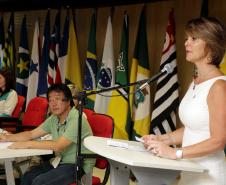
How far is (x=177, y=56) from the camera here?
4379 mm

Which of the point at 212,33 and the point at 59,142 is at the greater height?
the point at 212,33

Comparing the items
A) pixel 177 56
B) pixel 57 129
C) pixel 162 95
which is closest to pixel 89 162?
pixel 57 129

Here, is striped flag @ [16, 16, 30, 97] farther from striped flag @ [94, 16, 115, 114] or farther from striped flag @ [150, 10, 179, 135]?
striped flag @ [150, 10, 179, 135]

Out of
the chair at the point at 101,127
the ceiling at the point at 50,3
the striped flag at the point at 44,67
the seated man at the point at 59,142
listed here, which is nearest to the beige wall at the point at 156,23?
the ceiling at the point at 50,3

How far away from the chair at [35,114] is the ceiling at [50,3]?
5.17 ft

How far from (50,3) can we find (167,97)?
2.51 m

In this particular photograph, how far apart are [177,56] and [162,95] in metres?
0.54

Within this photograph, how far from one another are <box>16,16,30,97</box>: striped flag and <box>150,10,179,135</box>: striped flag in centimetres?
242

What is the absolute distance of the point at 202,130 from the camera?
1.77 m

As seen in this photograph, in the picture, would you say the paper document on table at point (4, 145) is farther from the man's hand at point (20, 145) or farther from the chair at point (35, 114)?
the chair at point (35, 114)

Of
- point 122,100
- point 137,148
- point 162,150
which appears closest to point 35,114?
point 122,100

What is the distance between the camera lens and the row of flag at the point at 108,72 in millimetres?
4117

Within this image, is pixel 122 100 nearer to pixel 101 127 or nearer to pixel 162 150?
pixel 101 127

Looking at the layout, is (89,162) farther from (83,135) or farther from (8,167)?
(8,167)
